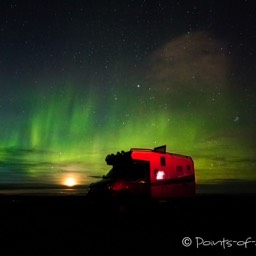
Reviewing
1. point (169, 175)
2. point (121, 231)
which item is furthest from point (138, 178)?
point (121, 231)

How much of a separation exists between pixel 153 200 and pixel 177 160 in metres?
2.55

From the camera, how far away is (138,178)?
14.7 metres

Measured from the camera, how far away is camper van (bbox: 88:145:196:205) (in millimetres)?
14250

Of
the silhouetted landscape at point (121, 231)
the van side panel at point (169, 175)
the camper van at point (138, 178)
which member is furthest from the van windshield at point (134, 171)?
the silhouetted landscape at point (121, 231)

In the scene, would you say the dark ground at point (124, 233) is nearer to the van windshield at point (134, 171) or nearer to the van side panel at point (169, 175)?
the van side panel at point (169, 175)

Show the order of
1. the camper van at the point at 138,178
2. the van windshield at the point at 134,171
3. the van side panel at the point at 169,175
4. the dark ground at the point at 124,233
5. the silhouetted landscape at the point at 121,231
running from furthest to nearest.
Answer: the van side panel at the point at 169,175, the van windshield at the point at 134,171, the camper van at the point at 138,178, the silhouetted landscape at the point at 121,231, the dark ground at the point at 124,233

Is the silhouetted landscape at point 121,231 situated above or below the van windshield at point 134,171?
below

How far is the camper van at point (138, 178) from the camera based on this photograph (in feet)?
46.8

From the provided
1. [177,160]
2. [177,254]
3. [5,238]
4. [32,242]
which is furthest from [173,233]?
[177,160]

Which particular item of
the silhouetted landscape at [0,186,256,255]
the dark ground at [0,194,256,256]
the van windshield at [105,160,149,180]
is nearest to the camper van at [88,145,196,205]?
the van windshield at [105,160,149,180]

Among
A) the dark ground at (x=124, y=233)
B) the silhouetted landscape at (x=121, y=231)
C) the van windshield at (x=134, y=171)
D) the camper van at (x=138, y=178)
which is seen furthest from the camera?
the van windshield at (x=134, y=171)

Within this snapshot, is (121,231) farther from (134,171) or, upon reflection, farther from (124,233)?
(134,171)

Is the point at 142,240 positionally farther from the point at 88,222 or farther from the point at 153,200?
the point at 153,200

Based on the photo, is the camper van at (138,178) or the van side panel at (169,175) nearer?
the camper van at (138,178)
